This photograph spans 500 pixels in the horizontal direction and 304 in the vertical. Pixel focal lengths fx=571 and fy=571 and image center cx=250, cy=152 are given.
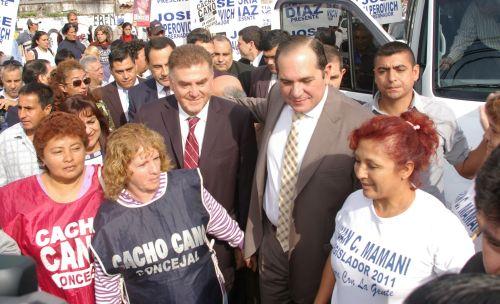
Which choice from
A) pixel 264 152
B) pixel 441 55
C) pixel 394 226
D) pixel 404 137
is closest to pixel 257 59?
pixel 441 55

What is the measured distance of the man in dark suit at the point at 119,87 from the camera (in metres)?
4.76

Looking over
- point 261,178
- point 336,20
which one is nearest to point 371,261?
point 261,178

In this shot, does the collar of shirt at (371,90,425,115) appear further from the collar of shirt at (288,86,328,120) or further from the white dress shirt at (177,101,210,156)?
the white dress shirt at (177,101,210,156)

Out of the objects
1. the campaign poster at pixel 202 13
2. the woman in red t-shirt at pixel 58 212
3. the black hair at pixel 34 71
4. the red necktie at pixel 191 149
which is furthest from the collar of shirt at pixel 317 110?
the campaign poster at pixel 202 13

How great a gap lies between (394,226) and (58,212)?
1513 millimetres

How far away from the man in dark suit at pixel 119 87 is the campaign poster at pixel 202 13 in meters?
3.11

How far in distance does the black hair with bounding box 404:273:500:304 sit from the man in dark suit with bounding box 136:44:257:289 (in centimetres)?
228

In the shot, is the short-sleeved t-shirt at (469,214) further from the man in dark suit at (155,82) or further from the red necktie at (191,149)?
the man in dark suit at (155,82)

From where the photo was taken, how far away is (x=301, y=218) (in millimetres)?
2771

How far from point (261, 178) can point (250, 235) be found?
33cm

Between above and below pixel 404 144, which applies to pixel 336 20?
above

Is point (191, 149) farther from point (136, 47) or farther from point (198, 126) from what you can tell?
point (136, 47)

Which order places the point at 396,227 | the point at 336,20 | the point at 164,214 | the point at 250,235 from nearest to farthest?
the point at 396,227
the point at 164,214
the point at 250,235
the point at 336,20

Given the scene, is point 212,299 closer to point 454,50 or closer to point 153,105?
point 153,105
